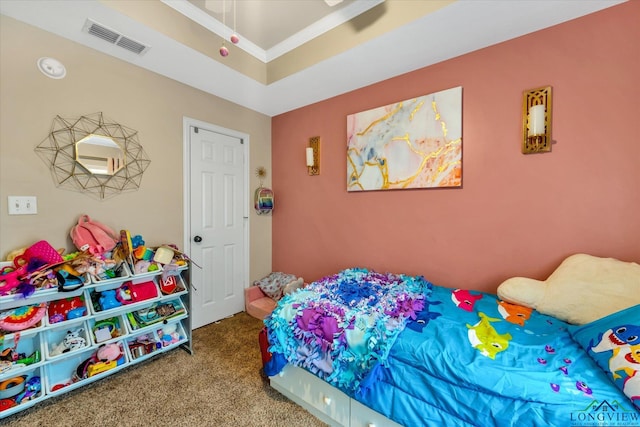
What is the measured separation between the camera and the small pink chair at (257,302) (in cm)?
288

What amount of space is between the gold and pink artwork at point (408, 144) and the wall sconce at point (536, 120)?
16.0 inches

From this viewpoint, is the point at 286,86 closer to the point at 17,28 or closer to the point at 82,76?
the point at 82,76

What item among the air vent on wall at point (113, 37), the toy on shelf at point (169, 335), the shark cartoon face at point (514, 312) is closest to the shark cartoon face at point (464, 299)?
the shark cartoon face at point (514, 312)

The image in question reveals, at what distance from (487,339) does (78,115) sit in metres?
3.05

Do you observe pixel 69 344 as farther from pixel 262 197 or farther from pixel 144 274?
pixel 262 197

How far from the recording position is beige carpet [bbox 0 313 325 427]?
4.98 feet

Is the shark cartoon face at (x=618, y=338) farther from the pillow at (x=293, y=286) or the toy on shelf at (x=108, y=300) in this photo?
the toy on shelf at (x=108, y=300)

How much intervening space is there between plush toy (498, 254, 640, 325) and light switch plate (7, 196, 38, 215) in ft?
10.6

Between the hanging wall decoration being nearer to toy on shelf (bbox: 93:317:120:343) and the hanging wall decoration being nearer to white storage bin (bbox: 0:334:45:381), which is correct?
toy on shelf (bbox: 93:317:120:343)

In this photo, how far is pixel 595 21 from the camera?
1.59m

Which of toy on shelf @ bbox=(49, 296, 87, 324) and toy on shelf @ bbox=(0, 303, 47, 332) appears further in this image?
toy on shelf @ bbox=(49, 296, 87, 324)

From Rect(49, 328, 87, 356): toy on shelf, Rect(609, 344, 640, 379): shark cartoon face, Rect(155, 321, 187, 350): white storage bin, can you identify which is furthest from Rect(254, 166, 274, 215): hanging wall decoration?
Rect(609, 344, 640, 379): shark cartoon face

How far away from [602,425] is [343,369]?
974 millimetres

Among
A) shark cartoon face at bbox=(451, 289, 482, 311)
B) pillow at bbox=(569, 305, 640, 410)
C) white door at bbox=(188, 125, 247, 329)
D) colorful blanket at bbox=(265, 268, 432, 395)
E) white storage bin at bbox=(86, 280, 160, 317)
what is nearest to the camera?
pillow at bbox=(569, 305, 640, 410)
